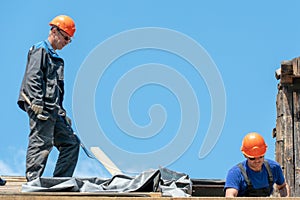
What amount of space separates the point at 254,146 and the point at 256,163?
0.19m

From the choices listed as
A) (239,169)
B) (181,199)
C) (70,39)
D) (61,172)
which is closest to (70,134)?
(61,172)

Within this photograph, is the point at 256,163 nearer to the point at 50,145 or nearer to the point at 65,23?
the point at 50,145

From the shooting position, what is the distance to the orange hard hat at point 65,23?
6898mm

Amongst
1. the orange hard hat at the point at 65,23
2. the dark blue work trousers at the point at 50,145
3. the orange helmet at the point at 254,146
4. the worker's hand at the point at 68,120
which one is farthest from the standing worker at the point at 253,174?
the orange hard hat at the point at 65,23

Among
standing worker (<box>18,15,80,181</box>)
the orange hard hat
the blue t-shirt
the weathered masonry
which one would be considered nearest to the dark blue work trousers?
standing worker (<box>18,15,80,181</box>)

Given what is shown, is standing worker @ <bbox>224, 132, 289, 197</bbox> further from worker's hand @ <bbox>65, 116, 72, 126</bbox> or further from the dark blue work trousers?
worker's hand @ <bbox>65, 116, 72, 126</bbox>

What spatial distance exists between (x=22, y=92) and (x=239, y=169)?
8.35 feet

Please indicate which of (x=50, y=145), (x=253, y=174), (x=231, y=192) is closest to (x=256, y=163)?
(x=253, y=174)

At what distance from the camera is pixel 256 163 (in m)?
6.62

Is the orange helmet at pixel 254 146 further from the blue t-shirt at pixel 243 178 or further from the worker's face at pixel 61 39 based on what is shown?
the worker's face at pixel 61 39

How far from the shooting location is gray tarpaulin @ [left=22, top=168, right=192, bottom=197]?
17.6 ft

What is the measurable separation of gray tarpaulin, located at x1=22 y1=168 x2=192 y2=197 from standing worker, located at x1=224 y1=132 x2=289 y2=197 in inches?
29.7

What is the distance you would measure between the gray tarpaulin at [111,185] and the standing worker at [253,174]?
76cm

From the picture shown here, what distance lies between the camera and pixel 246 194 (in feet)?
21.7
